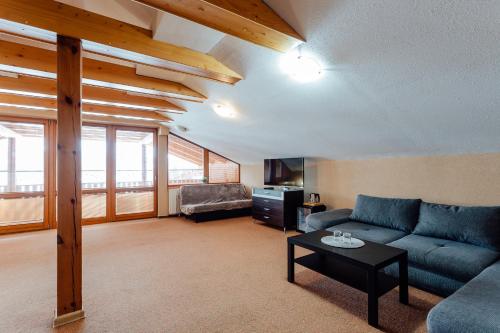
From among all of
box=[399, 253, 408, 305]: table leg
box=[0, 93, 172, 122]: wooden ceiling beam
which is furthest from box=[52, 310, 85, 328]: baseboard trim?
box=[0, 93, 172, 122]: wooden ceiling beam

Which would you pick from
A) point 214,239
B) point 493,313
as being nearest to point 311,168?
point 214,239

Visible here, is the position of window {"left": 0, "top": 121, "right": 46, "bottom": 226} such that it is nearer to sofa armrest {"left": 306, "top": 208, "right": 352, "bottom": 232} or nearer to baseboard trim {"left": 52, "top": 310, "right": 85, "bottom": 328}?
baseboard trim {"left": 52, "top": 310, "right": 85, "bottom": 328}

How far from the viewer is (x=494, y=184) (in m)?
2.82

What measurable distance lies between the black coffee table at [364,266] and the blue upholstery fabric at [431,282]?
29 cm

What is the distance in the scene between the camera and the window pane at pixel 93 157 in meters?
5.27

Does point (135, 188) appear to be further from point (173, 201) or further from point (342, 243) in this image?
point (342, 243)

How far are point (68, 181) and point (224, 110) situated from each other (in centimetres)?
228

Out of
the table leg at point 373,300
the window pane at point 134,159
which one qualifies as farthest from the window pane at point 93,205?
the table leg at point 373,300

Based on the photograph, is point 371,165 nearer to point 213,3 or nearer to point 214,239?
point 214,239

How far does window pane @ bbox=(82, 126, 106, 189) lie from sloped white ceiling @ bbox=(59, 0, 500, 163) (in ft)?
9.52

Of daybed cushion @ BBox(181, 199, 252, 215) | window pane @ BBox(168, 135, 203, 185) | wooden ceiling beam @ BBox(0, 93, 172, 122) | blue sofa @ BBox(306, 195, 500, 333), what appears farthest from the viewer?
window pane @ BBox(168, 135, 203, 185)

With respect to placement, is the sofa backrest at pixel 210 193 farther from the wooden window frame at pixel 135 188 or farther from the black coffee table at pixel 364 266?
the black coffee table at pixel 364 266

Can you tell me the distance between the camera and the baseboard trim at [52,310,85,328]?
1.95 meters

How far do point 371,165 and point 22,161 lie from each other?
20.3 ft
